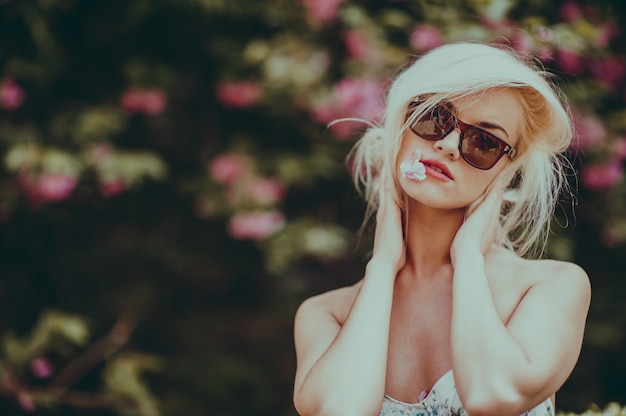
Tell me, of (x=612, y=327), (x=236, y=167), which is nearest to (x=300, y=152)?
(x=236, y=167)

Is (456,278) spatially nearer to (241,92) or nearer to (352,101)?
(352,101)

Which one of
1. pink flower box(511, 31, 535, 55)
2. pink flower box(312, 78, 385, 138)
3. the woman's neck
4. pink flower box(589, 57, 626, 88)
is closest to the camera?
the woman's neck

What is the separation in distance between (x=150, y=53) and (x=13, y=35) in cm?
81

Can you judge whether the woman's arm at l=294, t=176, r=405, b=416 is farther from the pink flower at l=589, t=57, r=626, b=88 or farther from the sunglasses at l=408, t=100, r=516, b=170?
the pink flower at l=589, t=57, r=626, b=88

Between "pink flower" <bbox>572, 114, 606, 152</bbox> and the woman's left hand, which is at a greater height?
the woman's left hand

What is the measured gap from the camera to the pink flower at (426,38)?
3.24 m

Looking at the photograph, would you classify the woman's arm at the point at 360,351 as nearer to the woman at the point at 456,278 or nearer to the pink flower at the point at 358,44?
the woman at the point at 456,278

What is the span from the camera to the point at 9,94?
393 centimetres

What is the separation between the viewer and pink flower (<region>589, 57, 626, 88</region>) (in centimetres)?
375

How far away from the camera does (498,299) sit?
5.54 ft

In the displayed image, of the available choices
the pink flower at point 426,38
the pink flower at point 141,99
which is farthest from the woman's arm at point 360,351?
the pink flower at point 141,99

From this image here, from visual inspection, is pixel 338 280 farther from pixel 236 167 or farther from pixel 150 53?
pixel 150 53

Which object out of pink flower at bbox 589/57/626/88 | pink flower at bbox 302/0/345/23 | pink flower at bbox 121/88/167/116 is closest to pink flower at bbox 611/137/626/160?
pink flower at bbox 589/57/626/88

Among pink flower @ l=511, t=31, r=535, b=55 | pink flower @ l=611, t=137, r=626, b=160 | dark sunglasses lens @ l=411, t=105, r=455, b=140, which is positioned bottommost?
pink flower @ l=611, t=137, r=626, b=160
